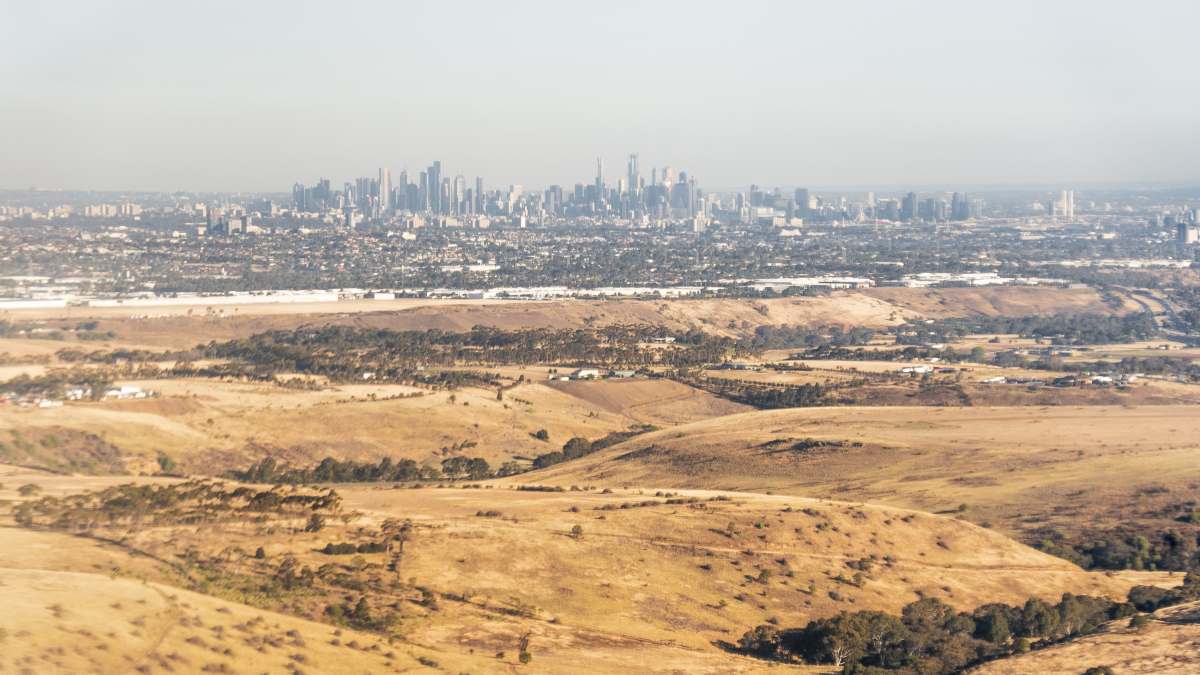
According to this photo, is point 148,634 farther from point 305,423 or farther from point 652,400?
point 652,400

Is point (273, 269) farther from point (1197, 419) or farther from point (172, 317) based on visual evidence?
point (1197, 419)

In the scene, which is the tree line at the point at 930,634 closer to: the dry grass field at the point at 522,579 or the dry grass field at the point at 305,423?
the dry grass field at the point at 522,579

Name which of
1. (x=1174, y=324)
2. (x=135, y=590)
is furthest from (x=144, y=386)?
(x=1174, y=324)

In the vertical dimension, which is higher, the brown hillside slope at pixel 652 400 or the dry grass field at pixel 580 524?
the dry grass field at pixel 580 524

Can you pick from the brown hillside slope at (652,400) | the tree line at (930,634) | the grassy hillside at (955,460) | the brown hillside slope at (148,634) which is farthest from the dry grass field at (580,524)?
the tree line at (930,634)

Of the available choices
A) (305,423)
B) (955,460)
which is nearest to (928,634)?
(955,460)

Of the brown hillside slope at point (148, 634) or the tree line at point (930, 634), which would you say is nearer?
the brown hillside slope at point (148, 634)

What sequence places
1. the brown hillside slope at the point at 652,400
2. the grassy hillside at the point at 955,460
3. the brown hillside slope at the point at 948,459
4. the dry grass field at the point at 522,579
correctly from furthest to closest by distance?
the brown hillside slope at the point at 652,400
the brown hillside slope at the point at 948,459
the grassy hillside at the point at 955,460
the dry grass field at the point at 522,579

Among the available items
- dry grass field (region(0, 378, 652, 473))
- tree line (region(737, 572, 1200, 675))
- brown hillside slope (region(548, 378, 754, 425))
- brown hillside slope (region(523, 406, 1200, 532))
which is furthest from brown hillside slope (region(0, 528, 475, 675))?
brown hillside slope (region(548, 378, 754, 425))
